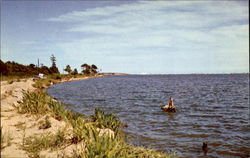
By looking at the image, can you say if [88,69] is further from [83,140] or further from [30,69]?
[83,140]

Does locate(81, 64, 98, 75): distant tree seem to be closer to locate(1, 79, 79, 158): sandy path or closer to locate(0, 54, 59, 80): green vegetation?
locate(0, 54, 59, 80): green vegetation

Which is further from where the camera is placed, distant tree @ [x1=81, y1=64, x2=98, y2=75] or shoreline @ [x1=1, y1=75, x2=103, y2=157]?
distant tree @ [x1=81, y1=64, x2=98, y2=75]

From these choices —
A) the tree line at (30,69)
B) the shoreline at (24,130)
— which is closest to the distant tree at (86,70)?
the tree line at (30,69)

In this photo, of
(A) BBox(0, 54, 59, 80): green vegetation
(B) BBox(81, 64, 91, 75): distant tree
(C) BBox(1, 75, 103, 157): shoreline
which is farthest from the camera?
(B) BBox(81, 64, 91, 75): distant tree

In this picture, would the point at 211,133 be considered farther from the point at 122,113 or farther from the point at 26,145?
the point at 26,145

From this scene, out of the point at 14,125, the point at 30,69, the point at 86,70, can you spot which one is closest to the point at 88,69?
the point at 86,70

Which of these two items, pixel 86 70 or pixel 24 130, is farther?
pixel 86 70

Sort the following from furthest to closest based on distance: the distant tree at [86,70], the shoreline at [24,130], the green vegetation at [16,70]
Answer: the distant tree at [86,70]
the green vegetation at [16,70]
the shoreline at [24,130]

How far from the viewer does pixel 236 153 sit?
9.77 meters

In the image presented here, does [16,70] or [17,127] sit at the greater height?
[16,70]

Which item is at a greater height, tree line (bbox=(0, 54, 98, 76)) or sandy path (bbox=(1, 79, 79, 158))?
tree line (bbox=(0, 54, 98, 76))

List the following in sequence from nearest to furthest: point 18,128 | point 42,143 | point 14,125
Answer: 1. point 42,143
2. point 18,128
3. point 14,125

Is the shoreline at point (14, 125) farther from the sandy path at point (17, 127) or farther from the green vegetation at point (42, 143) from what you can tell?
the green vegetation at point (42, 143)

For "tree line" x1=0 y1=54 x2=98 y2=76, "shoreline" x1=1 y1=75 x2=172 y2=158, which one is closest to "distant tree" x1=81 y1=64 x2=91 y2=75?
"tree line" x1=0 y1=54 x2=98 y2=76
